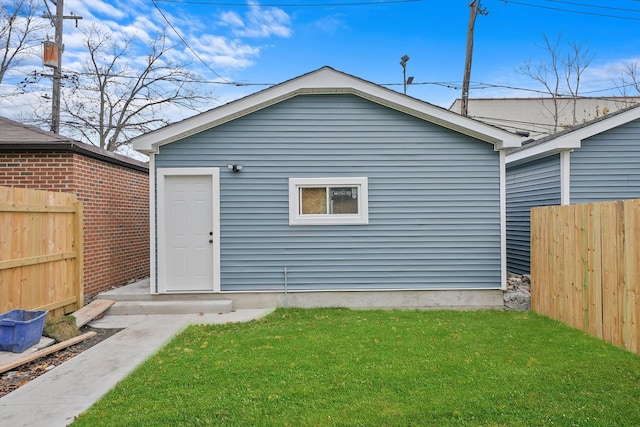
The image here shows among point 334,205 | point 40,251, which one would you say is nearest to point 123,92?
point 40,251

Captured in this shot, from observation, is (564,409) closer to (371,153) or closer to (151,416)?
(151,416)

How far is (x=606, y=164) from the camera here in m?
7.40

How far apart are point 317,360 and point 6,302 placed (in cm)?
376

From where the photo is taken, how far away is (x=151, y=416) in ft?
9.85

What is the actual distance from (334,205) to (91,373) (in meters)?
4.20

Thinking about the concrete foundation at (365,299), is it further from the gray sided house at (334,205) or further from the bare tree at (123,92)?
the bare tree at (123,92)

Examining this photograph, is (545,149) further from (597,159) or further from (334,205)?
(334,205)

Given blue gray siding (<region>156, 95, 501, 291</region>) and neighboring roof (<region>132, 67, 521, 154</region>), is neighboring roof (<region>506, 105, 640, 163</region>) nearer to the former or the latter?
neighboring roof (<region>132, 67, 521, 154</region>)

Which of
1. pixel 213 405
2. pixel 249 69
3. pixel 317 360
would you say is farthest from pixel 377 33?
pixel 213 405

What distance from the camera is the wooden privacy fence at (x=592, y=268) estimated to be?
4.33 meters

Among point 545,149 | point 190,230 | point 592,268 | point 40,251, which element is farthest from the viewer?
point 545,149

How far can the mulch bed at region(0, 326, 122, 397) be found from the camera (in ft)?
12.6

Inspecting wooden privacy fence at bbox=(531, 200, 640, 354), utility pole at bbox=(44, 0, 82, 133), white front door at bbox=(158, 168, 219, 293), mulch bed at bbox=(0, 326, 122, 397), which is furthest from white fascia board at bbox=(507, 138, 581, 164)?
utility pole at bbox=(44, 0, 82, 133)

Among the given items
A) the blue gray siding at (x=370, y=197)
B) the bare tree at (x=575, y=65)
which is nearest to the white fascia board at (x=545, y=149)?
the blue gray siding at (x=370, y=197)
